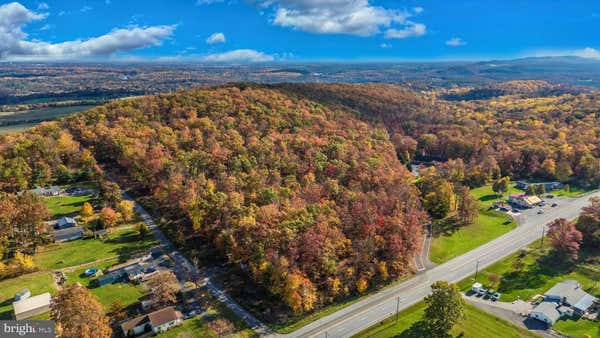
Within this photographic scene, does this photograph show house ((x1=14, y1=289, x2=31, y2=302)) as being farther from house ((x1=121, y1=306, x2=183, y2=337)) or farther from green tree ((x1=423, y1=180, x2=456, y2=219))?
green tree ((x1=423, y1=180, x2=456, y2=219))

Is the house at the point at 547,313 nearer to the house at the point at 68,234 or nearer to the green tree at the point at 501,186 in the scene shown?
the green tree at the point at 501,186

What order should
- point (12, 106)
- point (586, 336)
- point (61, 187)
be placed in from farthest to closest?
point (12, 106) < point (61, 187) < point (586, 336)

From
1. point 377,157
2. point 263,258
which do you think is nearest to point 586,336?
point 263,258

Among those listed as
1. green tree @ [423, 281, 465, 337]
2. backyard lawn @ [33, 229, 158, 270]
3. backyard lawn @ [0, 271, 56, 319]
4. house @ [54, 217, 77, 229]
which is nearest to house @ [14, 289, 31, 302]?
backyard lawn @ [0, 271, 56, 319]

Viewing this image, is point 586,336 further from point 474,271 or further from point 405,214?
point 405,214

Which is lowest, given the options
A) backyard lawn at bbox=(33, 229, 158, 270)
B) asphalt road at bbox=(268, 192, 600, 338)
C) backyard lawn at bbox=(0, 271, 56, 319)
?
asphalt road at bbox=(268, 192, 600, 338)

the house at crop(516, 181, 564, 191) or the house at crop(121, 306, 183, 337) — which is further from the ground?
the house at crop(516, 181, 564, 191)
